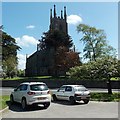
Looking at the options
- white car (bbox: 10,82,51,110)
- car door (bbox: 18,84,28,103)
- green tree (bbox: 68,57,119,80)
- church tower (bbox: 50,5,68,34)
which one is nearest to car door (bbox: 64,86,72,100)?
white car (bbox: 10,82,51,110)

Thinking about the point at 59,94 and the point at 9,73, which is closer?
the point at 59,94

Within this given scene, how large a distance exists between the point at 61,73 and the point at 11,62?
17271mm

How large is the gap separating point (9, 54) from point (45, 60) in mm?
19140

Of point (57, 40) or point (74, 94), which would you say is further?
point (57, 40)

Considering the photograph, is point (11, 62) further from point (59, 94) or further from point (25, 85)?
point (25, 85)

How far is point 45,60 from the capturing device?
81250 mm

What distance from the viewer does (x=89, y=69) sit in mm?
28516

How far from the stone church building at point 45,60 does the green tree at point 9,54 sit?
1323 centimetres

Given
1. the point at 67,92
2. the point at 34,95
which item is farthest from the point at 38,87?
the point at 67,92

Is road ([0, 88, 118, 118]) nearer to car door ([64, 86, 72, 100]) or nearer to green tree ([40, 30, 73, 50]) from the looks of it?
car door ([64, 86, 72, 100])

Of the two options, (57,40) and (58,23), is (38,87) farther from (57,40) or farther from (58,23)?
(58,23)

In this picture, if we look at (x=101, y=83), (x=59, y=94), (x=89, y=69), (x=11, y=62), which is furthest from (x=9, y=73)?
(x=59, y=94)

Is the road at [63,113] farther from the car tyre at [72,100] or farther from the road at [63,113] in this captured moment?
the car tyre at [72,100]

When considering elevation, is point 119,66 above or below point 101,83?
above
